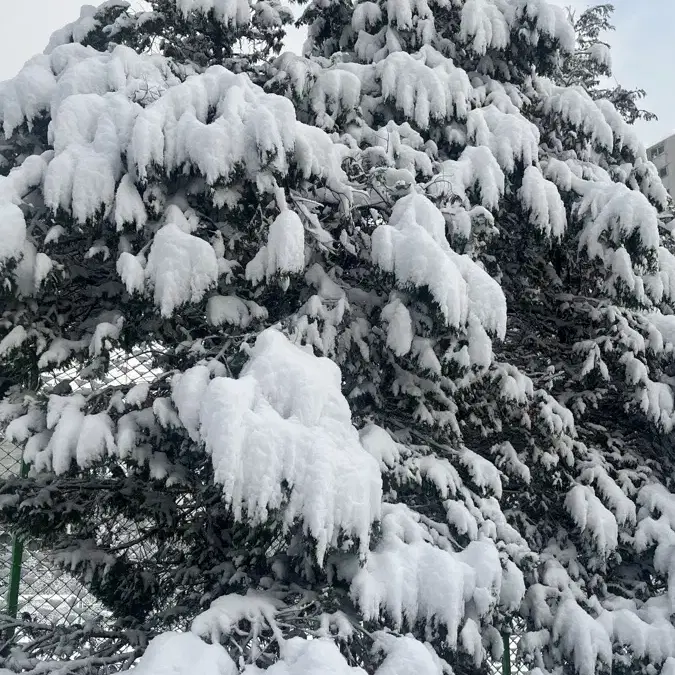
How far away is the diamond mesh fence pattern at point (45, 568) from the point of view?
2848 millimetres

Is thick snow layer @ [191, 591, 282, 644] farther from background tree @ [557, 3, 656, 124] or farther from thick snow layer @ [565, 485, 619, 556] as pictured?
background tree @ [557, 3, 656, 124]

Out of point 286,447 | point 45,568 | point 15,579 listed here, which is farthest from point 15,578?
point 286,447

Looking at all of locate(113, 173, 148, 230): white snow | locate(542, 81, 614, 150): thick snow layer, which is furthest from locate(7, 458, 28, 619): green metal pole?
locate(542, 81, 614, 150): thick snow layer

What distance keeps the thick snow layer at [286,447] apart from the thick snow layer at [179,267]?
11.8 inches

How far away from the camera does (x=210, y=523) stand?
9.32ft

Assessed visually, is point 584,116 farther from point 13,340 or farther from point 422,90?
point 13,340

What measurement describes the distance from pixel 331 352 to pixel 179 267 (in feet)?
2.50

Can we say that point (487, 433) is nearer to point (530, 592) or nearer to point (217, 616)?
point (530, 592)

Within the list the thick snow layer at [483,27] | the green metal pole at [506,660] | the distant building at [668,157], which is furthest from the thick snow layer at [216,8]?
the distant building at [668,157]

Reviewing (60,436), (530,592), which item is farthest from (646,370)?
(60,436)

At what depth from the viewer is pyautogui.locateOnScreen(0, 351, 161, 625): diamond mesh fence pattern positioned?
112 inches

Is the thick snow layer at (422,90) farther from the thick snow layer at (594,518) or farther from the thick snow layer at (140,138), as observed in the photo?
the thick snow layer at (594,518)

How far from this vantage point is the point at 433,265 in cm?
237

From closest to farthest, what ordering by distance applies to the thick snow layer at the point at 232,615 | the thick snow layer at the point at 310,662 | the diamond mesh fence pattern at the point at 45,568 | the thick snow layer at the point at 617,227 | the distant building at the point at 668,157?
the thick snow layer at the point at 310,662, the thick snow layer at the point at 232,615, the diamond mesh fence pattern at the point at 45,568, the thick snow layer at the point at 617,227, the distant building at the point at 668,157
